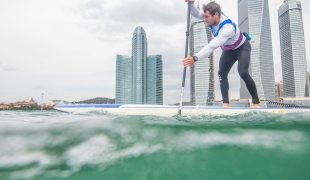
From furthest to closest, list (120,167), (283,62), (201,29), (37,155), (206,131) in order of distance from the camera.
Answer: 1. (283,62)
2. (201,29)
3. (206,131)
4. (37,155)
5. (120,167)

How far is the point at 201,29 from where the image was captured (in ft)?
265

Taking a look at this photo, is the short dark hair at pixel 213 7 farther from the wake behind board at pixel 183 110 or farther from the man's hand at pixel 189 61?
the wake behind board at pixel 183 110

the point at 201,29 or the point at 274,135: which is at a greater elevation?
the point at 201,29

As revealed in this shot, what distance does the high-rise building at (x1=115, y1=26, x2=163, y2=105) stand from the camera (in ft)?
253

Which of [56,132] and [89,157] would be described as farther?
[56,132]

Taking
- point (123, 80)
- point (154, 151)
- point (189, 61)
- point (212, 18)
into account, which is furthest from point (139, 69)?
point (154, 151)

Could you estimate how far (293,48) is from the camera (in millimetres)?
112000

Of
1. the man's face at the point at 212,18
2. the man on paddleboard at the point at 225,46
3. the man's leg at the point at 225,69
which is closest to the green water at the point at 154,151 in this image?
the man on paddleboard at the point at 225,46

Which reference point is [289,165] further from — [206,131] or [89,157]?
[89,157]

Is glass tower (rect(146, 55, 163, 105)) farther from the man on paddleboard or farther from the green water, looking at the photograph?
the green water

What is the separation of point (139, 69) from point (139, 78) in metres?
3.38

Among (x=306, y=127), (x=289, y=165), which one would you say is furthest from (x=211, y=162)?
(x=306, y=127)

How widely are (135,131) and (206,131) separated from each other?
1.02 meters

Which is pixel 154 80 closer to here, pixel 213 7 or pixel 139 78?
pixel 139 78
